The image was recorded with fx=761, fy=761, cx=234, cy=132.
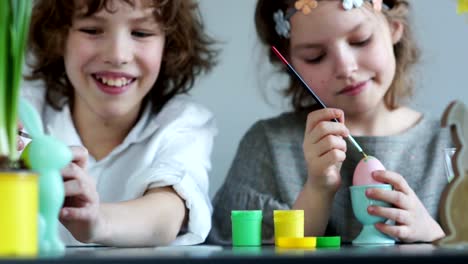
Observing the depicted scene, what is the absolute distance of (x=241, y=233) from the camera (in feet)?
2.93

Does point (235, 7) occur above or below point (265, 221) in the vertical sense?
above

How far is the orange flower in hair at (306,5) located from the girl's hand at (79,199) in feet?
1.86

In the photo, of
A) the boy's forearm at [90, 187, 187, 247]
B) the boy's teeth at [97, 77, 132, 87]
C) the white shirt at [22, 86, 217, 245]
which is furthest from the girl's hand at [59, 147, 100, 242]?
the boy's teeth at [97, 77, 132, 87]

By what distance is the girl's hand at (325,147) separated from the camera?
1062 mm

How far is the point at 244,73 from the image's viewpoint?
4.83ft

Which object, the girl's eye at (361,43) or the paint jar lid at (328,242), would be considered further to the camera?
the girl's eye at (361,43)

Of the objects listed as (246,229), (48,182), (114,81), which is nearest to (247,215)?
(246,229)

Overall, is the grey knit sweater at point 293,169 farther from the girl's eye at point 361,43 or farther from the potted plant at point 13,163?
the potted plant at point 13,163

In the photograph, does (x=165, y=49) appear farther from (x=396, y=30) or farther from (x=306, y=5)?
(x=396, y=30)

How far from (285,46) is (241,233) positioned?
535 millimetres

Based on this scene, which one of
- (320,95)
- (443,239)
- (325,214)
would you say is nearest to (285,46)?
(320,95)

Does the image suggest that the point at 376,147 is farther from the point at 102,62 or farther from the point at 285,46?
the point at 102,62

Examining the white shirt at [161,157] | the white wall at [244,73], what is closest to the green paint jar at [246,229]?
the white shirt at [161,157]

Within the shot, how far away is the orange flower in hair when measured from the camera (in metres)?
1.24
